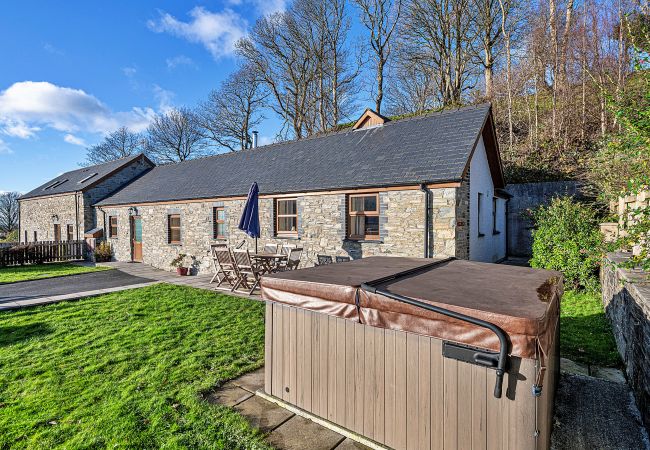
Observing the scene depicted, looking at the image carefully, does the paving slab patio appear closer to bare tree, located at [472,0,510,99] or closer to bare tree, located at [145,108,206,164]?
bare tree, located at [472,0,510,99]

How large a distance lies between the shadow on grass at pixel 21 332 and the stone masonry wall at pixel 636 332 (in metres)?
8.17

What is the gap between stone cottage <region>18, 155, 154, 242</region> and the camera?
62.4 ft

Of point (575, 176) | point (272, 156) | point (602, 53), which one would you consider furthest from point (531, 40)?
point (272, 156)

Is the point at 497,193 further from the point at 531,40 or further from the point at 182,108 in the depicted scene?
the point at 182,108

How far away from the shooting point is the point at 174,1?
1047 cm

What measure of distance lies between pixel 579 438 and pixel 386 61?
2519 cm

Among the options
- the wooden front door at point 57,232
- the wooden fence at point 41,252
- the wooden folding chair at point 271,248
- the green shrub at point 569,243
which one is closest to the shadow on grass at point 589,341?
the green shrub at point 569,243

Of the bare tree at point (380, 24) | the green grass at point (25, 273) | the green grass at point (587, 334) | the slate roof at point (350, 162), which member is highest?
the bare tree at point (380, 24)

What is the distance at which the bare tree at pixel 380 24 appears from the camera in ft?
73.3

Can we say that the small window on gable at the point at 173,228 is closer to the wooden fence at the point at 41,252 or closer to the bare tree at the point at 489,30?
the wooden fence at the point at 41,252

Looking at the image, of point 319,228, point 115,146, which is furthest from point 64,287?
point 115,146

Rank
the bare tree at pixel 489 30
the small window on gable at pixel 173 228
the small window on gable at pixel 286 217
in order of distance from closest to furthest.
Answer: the small window on gable at pixel 286 217, the small window on gable at pixel 173 228, the bare tree at pixel 489 30

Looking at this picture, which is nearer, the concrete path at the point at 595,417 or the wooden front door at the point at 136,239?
the concrete path at the point at 595,417

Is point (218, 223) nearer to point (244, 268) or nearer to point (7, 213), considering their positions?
point (244, 268)
